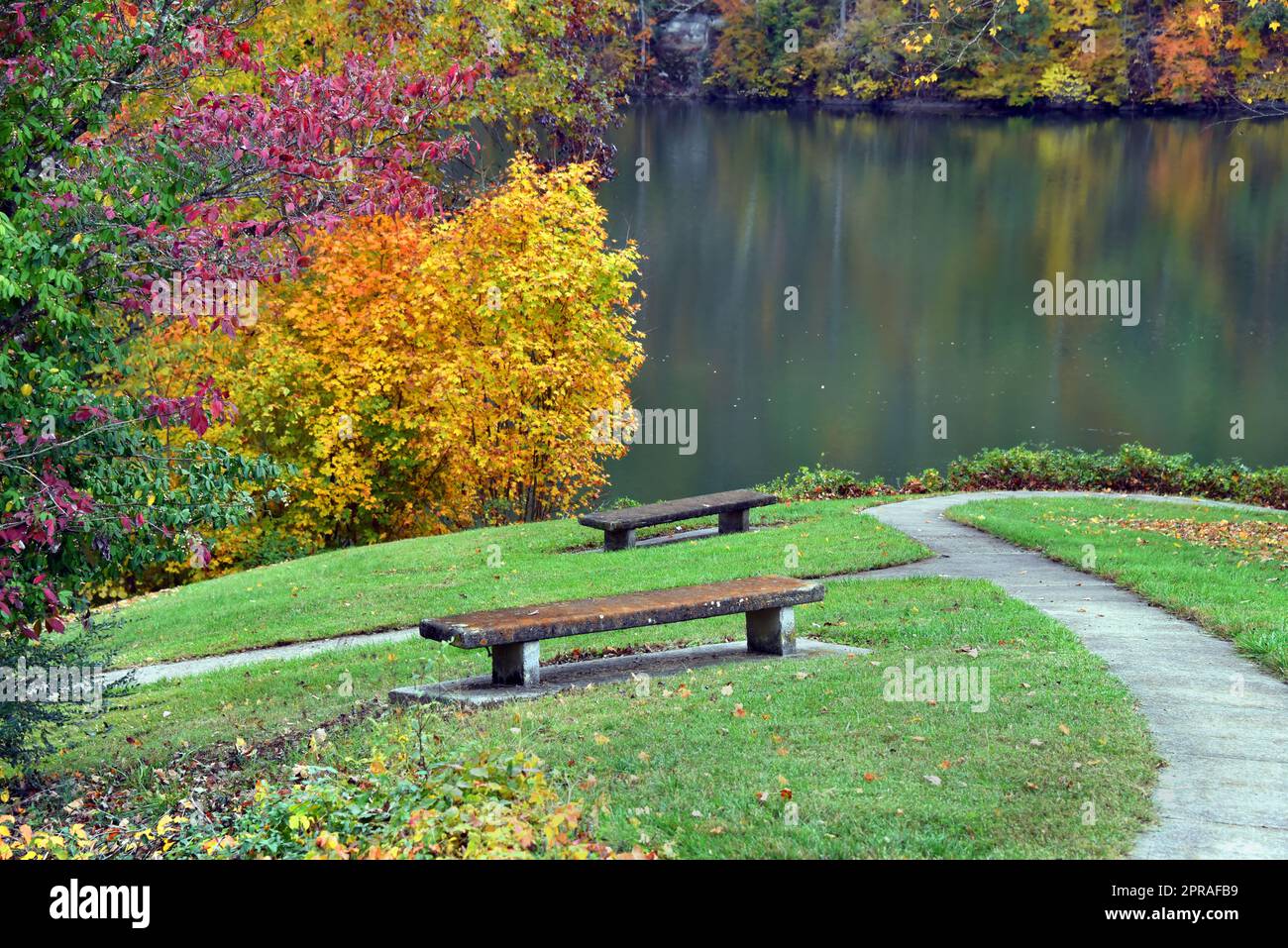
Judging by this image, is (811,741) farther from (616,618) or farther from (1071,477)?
(1071,477)

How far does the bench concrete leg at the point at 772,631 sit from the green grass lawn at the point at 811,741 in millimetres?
447

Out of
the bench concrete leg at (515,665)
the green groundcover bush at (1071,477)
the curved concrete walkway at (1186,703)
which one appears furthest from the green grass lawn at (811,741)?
the green groundcover bush at (1071,477)

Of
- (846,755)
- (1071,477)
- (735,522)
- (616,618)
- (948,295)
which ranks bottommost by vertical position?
(846,755)

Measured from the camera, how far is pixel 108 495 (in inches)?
296

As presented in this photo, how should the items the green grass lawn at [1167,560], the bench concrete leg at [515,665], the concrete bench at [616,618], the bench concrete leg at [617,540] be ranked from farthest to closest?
the bench concrete leg at [617,540], the green grass lawn at [1167,560], the bench concrete leg at [515,665], the concrete bench at [616,618]

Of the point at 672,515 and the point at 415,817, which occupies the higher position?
the point at 672,515

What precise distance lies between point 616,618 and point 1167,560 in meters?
6.61

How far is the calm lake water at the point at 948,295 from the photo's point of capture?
3030 centimetres

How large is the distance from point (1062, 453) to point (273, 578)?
39.8 feet

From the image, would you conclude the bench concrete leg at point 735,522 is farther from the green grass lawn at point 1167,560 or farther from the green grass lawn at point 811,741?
the green grass lawn at point 811,741

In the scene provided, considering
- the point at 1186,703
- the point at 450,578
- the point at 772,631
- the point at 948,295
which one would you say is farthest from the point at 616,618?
the point at 948,295

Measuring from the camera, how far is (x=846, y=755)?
6.95m

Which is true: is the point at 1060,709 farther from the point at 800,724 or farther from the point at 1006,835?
the point at 1006,835
